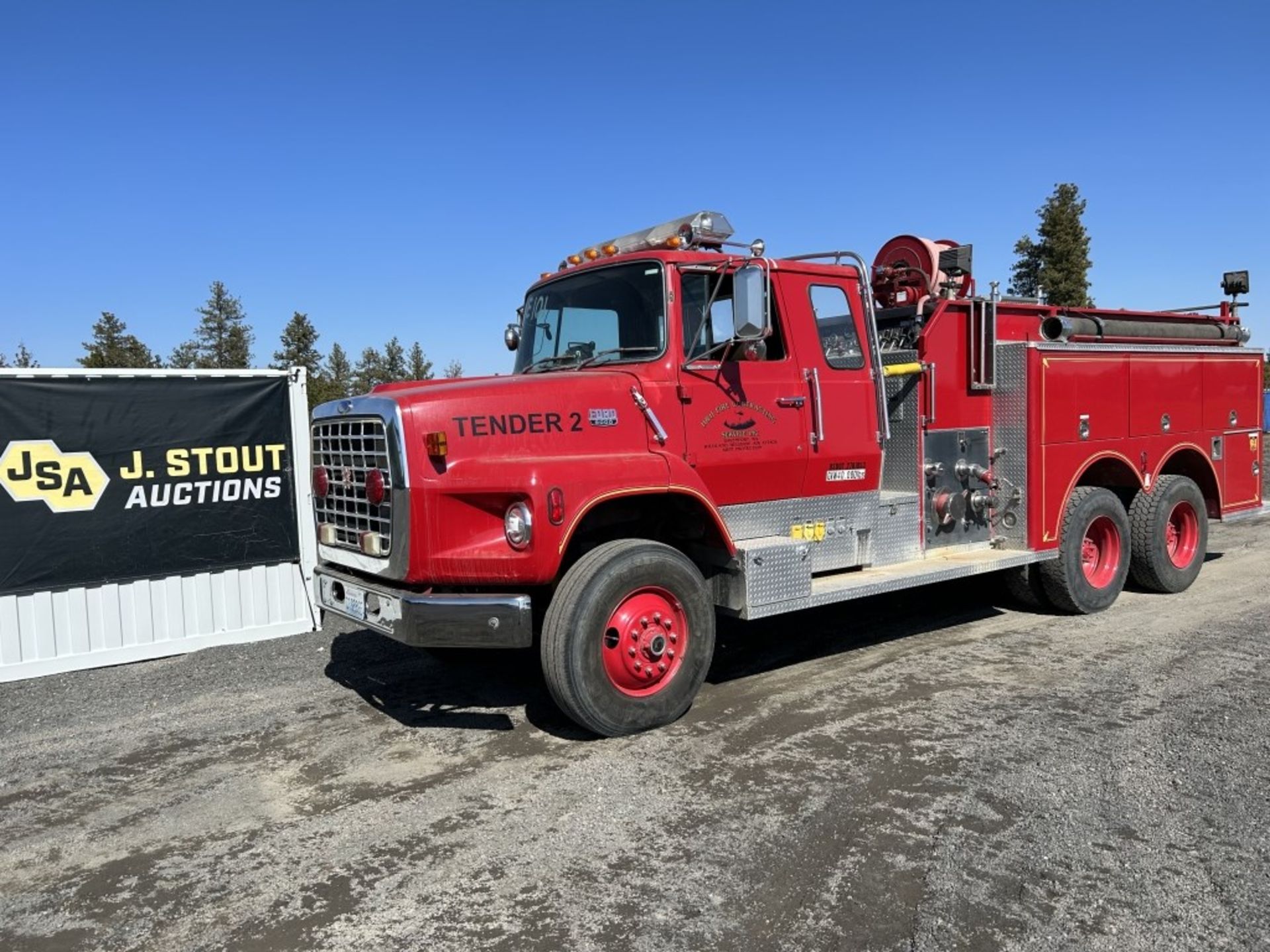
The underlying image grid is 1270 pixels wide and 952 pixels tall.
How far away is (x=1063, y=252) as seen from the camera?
106 ft

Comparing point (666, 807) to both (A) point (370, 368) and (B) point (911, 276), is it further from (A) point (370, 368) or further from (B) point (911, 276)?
(A) point (370, 368)

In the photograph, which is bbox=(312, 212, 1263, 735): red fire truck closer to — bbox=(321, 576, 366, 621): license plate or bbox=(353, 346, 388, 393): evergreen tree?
bbox=(321, 576, 366, 621): license plate

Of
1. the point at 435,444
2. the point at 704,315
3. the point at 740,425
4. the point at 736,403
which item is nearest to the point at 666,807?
the point at 435,444

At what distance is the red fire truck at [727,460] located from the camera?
4.68 metres

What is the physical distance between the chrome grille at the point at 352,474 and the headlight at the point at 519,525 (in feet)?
2.02

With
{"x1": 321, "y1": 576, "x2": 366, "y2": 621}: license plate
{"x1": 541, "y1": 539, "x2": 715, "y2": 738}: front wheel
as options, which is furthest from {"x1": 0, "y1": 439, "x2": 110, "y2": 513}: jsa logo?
{"x1": 541, "y1": 539, "x2": 715, "y2": 738}: front wheel

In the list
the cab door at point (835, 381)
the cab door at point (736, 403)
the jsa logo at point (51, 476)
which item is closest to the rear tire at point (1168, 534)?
the cab door at point (835, 381)

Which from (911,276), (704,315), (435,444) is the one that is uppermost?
(911,276)

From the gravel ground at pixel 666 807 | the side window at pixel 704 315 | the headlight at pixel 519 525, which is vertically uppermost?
the side window at pixel 704 315

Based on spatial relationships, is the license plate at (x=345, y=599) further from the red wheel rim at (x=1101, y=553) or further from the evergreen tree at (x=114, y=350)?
the evergreen tree at (x=114, y=350)

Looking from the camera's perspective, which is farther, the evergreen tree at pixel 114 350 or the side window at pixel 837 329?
the evergreen tree at pixel 114 350

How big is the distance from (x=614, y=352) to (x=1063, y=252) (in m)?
31.4

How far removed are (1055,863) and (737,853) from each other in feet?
3.87

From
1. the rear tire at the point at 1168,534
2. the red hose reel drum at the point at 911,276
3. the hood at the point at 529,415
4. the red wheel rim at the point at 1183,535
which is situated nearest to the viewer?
the hood at the point at 529,415
